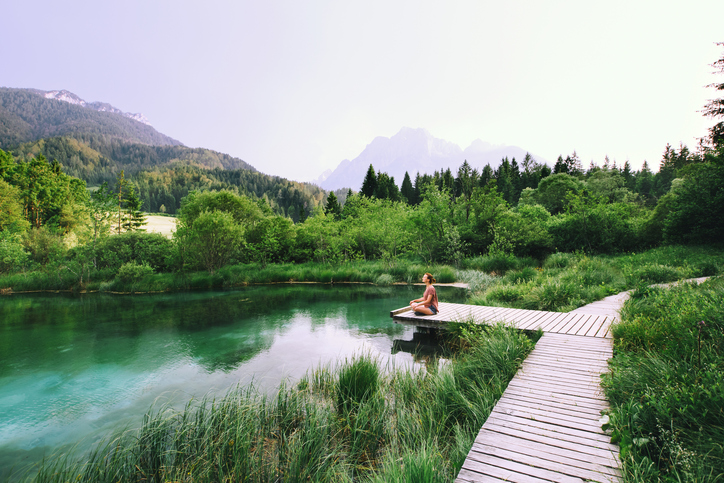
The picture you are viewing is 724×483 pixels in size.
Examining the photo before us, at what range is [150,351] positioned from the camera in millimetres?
9383

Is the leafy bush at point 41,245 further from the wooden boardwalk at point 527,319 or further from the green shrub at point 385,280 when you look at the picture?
the wooden boardwalk at point 527,319

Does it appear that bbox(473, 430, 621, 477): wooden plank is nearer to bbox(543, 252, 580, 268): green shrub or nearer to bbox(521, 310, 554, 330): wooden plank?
bbox(521, 310, 554, 330): wooden plank

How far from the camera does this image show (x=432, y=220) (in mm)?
23812

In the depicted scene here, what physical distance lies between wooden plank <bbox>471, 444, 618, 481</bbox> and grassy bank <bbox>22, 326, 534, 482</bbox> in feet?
0.72

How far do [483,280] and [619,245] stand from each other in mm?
10994

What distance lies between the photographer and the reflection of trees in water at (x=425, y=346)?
25.2 feet

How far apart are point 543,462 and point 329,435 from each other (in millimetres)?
2246

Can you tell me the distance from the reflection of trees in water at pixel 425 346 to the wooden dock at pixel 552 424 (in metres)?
2.35

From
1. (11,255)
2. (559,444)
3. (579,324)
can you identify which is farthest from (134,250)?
(559,444)

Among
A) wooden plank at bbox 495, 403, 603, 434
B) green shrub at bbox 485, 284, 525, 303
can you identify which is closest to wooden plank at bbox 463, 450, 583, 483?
wooden plank at bbox 495, 403, 603, 434

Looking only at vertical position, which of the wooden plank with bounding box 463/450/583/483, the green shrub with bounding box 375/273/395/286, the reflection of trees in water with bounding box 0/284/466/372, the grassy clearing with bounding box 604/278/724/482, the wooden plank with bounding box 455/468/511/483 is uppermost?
the grassy clearing with bounding box 604/278/724/482

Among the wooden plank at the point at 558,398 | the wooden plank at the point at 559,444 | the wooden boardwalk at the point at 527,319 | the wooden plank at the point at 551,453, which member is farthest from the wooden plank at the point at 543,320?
the wooden plank at the point at 551,453

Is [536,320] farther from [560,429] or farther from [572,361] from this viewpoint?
[560,429]

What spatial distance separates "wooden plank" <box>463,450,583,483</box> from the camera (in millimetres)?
2682
